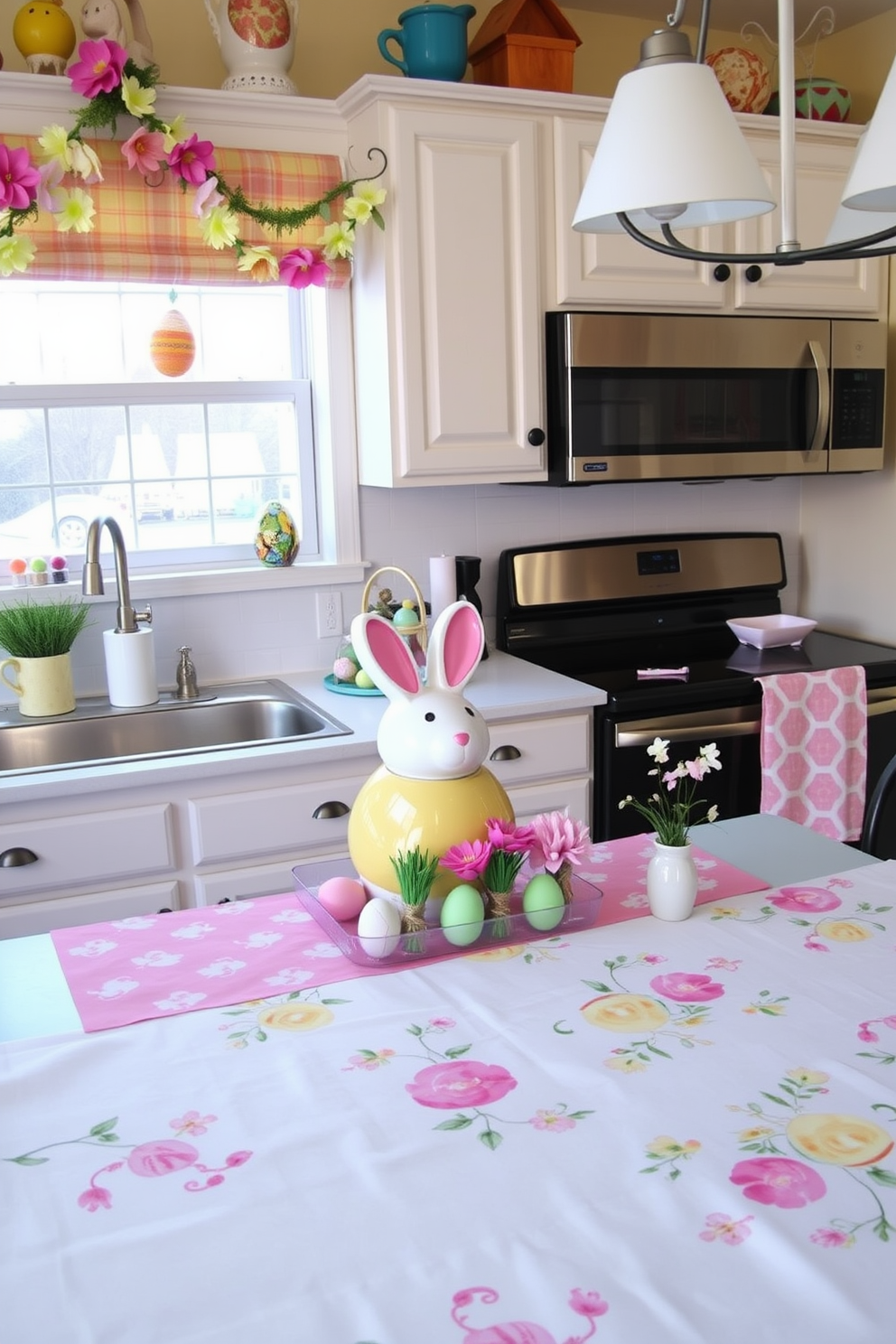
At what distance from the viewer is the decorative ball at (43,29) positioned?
8.51 ft

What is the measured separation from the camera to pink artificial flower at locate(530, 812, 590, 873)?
59.4 inches

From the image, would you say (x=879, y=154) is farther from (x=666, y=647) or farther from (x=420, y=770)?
(x=666, y=647)

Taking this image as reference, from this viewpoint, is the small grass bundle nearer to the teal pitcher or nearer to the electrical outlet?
the electrical outlet

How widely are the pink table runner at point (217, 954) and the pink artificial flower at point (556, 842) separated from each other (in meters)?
0.10

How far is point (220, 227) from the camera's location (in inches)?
107

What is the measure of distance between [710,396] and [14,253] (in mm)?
1687

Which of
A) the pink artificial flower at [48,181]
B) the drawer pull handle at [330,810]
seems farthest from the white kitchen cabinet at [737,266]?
the drawer pull handle at [330,810]

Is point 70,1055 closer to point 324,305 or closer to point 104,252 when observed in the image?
point 104,252

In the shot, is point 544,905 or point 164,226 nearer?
point 544,905

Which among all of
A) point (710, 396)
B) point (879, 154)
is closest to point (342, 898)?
point (879, 154)

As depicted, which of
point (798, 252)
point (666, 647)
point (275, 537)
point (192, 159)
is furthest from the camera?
point (666, 647)

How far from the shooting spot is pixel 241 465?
10.3 ft

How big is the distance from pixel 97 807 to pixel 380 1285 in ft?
5.03

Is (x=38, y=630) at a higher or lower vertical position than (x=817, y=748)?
higher
